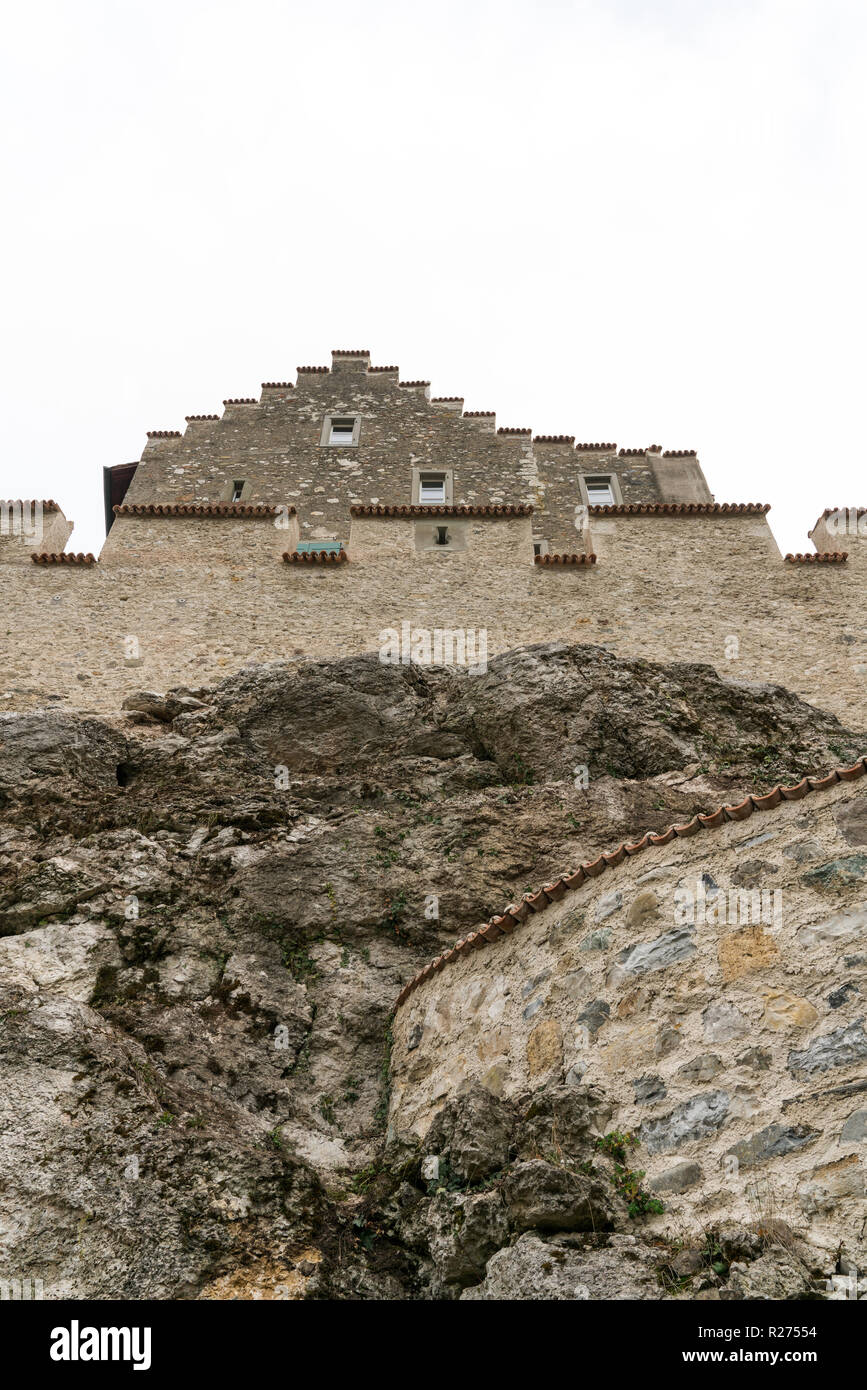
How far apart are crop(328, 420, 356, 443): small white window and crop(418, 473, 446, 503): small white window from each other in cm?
194

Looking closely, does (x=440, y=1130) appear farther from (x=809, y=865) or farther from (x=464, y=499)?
(x=464, y=499)

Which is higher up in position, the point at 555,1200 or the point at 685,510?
the point at 685,510

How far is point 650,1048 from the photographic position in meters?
4.76

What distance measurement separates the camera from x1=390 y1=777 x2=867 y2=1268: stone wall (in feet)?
13.2

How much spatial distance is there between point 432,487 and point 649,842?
14559mm

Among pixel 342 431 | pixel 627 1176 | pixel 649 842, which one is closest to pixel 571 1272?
pixel 627 1176

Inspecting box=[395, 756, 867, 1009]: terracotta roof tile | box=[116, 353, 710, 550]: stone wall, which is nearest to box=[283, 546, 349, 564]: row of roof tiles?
box=[116, 353, 710, 550]: stone wall

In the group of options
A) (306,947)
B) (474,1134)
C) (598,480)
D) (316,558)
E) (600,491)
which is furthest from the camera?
(598,480)

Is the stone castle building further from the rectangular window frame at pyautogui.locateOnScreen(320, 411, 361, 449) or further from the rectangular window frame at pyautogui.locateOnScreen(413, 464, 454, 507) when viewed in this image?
the rectangular window frame at pyautogui.locateOnScreen(320, 411, 361, 449)

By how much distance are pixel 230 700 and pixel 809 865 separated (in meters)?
8.04

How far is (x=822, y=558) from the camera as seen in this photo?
14.4 m

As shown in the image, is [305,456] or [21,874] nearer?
[21,874]

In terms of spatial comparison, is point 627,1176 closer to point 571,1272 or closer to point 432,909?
point 571,1272

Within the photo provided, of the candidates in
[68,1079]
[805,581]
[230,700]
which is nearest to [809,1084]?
[68,1079]
